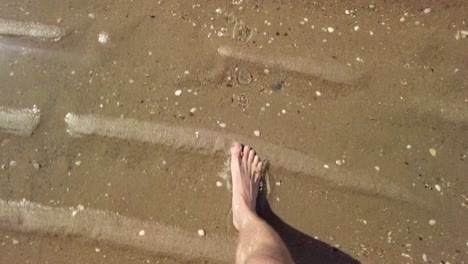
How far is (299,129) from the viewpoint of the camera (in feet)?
7.78

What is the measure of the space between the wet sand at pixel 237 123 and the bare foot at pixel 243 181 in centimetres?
7

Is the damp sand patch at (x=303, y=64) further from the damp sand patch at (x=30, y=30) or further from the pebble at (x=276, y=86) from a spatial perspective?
the damp sand patch at (x=30, y=30)

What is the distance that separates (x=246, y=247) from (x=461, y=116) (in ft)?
4.62

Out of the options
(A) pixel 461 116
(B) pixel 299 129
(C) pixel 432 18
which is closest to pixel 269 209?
(B) pixel 299 129

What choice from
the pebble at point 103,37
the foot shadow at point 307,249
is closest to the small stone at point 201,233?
the foot shadow at point 307,249

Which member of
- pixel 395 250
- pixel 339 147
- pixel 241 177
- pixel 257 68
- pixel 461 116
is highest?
pixel 257 68

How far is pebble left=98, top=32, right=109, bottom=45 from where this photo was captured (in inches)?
98.9

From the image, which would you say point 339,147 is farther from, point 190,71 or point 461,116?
point 190,71

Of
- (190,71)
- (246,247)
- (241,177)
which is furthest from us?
(190,71)

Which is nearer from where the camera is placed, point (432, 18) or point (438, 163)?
point (438, 163)

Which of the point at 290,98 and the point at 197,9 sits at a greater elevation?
the point at 197,9

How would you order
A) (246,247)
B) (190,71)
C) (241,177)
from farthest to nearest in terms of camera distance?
(190,71)
(241,177)
(246,247)

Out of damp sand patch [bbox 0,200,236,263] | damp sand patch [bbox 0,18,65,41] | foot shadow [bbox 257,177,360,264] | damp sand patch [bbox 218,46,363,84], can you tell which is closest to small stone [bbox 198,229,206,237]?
damp sand patch [bbox 0,200,236,263]

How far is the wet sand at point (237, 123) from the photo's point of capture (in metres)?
2.25
